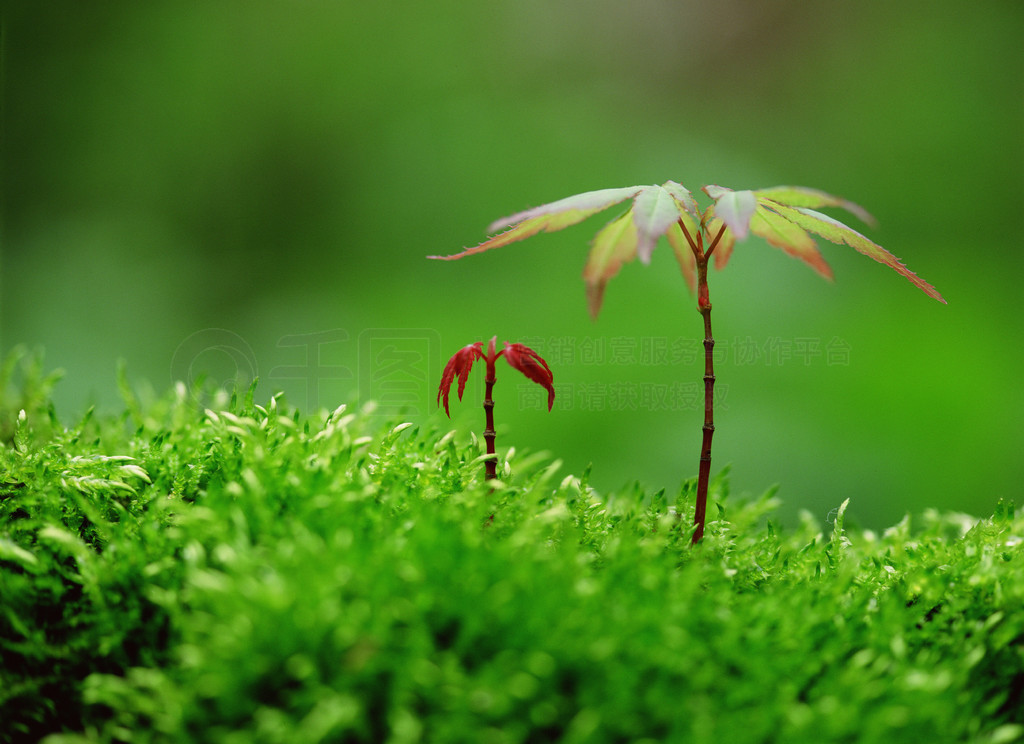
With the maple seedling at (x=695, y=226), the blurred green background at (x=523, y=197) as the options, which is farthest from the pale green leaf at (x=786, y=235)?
the blurred green background at (x=523, y=197)

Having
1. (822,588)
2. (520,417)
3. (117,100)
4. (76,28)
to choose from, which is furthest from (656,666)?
(76,28)

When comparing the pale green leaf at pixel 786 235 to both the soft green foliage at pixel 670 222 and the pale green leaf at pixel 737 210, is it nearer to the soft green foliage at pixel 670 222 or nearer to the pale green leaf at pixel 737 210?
the soft green foliage at pixel 670 222

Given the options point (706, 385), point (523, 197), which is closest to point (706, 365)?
point (706, 385)

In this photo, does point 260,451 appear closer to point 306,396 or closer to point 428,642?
point 428,642

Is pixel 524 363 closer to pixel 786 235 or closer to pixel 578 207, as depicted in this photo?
pixel 578 207

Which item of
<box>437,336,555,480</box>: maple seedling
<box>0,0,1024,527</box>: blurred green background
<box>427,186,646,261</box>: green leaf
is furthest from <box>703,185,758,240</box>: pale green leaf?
<box>0,0,1024,527</box>: blurred green background

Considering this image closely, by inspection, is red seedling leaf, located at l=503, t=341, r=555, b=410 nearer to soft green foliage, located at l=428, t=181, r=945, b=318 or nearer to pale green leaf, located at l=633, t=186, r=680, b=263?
soft green foliage, located at l=428, t=181, r=945, b=318

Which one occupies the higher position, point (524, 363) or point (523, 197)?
point (523, 197)
